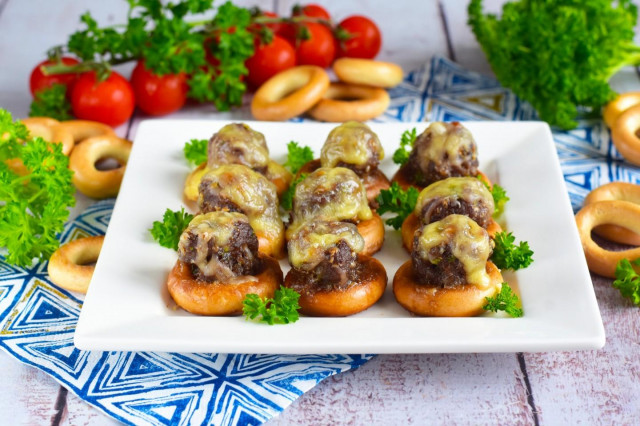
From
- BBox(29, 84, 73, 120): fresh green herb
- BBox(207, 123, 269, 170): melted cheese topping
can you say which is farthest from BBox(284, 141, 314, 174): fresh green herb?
BBox(29, 84, 73, 120): fresh green herb

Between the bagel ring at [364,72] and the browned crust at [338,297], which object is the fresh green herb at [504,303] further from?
the bagel ring at [364,72]

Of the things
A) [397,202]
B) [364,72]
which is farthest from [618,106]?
[397,202]

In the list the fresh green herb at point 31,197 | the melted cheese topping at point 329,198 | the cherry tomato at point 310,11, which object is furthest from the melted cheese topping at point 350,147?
the cherry tomato at point 310,11

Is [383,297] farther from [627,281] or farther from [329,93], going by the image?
[329,93]

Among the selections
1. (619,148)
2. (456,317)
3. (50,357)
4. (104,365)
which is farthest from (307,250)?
(619,148)

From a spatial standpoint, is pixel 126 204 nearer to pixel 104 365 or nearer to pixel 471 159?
pixel 104 365

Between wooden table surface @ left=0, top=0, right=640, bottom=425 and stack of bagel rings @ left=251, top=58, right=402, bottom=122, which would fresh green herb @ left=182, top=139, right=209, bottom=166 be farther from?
wooden table surface @ left=0, top=0, right=640, bottom=425
